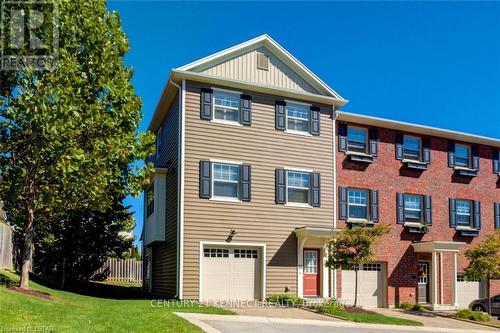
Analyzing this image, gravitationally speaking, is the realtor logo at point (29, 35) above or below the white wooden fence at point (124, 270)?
above

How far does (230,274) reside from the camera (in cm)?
2030

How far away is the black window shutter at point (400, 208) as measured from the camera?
24498mm

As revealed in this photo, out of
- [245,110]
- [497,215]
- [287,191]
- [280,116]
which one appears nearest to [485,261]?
[497,215]

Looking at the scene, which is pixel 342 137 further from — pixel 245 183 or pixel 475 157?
pixel 475 157

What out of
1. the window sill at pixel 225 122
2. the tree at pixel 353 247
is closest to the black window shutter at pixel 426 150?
the tree at pixel 353 247

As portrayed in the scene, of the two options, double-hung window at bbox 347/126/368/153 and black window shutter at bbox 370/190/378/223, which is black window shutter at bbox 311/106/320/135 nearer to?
double-hung window at bbox 347/126/368/153

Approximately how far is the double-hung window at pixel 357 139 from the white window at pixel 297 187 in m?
3.22

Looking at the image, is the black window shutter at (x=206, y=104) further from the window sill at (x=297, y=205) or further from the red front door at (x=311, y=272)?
the red front door at (x=311, y=272)

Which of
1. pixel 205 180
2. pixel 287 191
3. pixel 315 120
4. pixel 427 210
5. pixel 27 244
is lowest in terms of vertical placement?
pixel 27 244

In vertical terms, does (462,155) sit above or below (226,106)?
below

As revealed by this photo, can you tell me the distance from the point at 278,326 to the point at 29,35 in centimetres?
1029

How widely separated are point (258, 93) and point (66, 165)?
915 cm

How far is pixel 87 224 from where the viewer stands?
25703mm

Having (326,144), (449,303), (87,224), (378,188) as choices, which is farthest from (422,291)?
(87,224)
